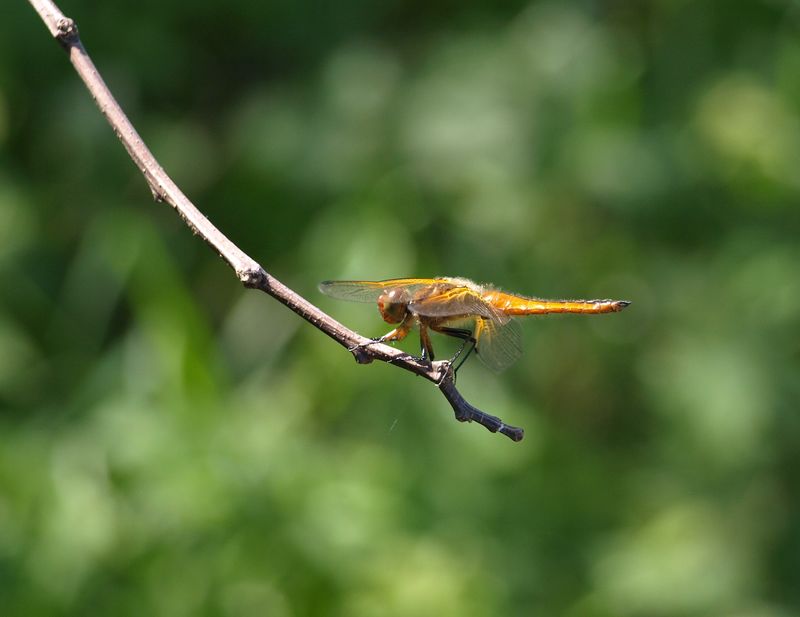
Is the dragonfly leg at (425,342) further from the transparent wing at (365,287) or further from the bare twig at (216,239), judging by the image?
the bare twig at (216,239)

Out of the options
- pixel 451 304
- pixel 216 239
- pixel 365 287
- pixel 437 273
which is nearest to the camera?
pixel 216 239

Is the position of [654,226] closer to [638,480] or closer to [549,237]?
[549,237]

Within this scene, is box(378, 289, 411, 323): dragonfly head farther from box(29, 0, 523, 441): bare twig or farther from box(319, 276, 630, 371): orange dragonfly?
box(29, 0, 523, 441): bare twig

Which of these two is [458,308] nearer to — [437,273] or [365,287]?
[365,287]

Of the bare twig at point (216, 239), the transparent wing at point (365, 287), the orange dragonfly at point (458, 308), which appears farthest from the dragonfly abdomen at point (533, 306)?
the bare twig at point (216, 239)

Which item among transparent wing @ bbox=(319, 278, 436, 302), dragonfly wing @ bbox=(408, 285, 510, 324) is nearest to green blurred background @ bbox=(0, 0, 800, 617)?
transparent wing @ bbox=(319, 278, 436, 302)

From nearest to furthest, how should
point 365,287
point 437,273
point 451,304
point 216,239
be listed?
point 216,239, point 451,304, point 365,287, point 437,273

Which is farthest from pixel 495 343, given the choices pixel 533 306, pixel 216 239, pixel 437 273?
pixel 437 273

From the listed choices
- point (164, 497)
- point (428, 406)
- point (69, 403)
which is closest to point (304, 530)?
point (164, 497)
